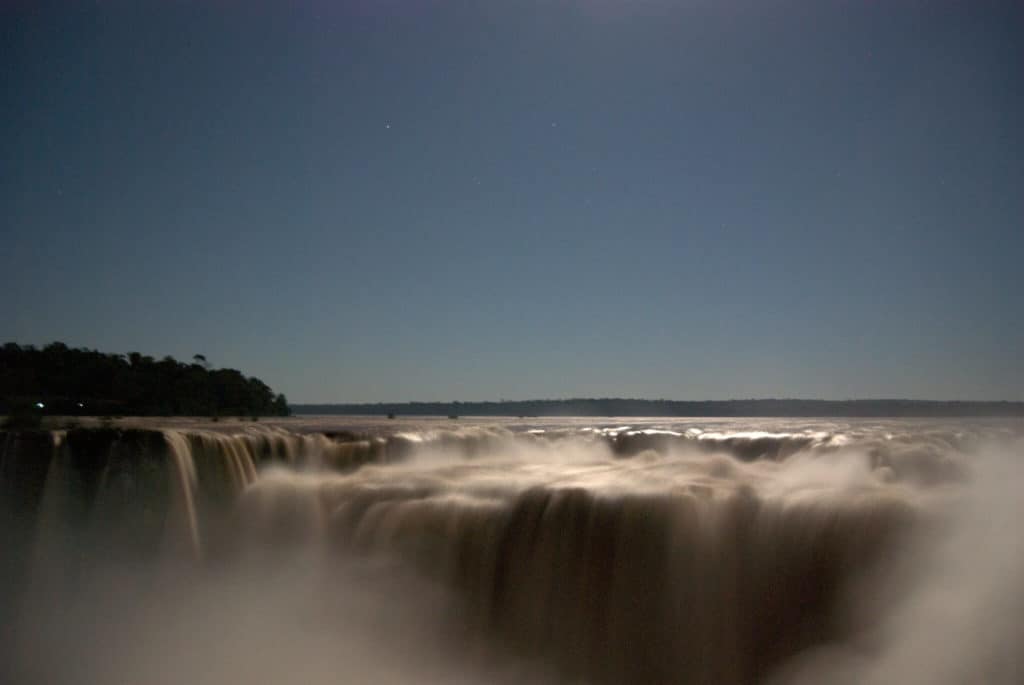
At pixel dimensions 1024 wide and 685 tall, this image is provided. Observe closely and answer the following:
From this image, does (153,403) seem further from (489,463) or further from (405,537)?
(405,537)

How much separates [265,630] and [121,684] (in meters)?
2.11

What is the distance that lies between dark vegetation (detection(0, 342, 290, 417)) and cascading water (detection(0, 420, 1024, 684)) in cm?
2682

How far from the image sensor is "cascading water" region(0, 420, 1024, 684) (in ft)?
29.9

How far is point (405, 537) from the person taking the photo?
1253 centimetres

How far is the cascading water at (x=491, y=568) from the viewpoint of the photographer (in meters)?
9.11

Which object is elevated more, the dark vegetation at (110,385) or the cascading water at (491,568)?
the dark vegetation at (110,385)

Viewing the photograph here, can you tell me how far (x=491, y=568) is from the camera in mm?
11500

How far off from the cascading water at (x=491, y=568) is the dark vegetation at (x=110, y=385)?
2682 cm

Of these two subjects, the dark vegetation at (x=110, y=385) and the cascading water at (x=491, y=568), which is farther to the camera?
the dark vegetation at (x=110, y=385)

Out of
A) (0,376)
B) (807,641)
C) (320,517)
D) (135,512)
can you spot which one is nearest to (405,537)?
(320,517)

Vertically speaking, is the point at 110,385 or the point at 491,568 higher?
the point at 110,385

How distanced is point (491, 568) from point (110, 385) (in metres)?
40.8

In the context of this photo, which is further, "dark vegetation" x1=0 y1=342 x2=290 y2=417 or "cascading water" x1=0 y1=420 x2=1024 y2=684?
"dark vegetation" x1=0 y1=342 x2=290 y2=417

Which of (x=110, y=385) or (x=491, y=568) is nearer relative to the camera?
(x=491, y=568)
